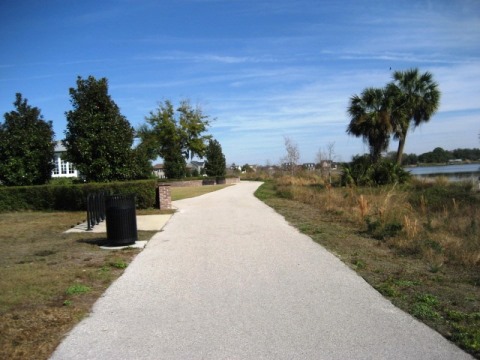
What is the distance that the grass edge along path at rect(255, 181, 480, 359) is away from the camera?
4771mm

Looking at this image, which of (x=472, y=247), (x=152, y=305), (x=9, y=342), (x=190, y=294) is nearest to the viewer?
(x=9, y=342)

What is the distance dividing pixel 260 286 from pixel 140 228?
7584 millimetres

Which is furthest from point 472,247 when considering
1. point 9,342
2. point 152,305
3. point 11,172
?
point 11,172

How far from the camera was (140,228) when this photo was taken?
1344cm

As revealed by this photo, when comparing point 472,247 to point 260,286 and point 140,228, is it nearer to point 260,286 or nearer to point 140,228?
point 260,286

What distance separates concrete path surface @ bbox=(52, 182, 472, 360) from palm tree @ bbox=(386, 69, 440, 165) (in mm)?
26637

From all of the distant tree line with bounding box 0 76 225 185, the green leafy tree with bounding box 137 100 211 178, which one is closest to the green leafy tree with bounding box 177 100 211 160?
the green leafy tree with bounding box 137 100 211 178

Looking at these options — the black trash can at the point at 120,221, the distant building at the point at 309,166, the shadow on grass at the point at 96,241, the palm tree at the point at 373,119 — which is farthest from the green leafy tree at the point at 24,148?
the distant building at the point at 309,166

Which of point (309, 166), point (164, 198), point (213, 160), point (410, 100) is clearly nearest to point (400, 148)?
point (410, 100)

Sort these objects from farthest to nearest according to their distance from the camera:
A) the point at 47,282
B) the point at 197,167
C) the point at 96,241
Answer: the point at 197,167 < the point at 96,241 < the point at 47,282

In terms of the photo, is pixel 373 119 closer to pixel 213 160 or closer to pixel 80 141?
pixel 80 141

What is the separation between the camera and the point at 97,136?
2048 cm

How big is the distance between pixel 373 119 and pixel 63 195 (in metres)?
21.5

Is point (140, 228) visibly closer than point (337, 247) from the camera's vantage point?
No
